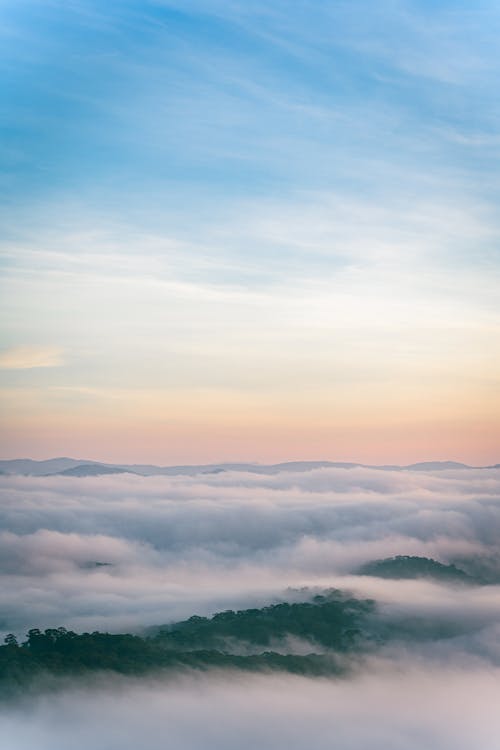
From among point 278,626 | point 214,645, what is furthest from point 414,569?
point 214,645

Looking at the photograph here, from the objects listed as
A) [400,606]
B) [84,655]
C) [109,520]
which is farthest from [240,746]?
[109,520]

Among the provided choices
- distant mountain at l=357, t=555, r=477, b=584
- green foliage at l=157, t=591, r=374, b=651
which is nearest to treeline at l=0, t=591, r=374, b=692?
green foliage at l=157, t=591, r=374, b=651

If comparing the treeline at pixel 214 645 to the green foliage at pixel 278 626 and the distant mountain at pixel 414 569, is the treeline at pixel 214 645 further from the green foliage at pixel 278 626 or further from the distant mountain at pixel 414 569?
the distant mountain at pixel 414 569

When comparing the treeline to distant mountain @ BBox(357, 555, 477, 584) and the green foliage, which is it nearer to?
the green foliage

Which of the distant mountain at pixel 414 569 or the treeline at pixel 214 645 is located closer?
the treeline at pixel 214 645

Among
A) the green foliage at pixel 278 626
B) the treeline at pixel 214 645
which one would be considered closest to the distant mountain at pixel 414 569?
the treeline at pixel 214 645

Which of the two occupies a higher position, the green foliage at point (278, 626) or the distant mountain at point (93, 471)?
the distant mountain at point (93, 471)

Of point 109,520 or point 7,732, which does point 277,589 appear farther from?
point 7,732

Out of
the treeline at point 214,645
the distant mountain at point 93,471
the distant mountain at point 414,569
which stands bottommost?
the treeline at point 214,645
